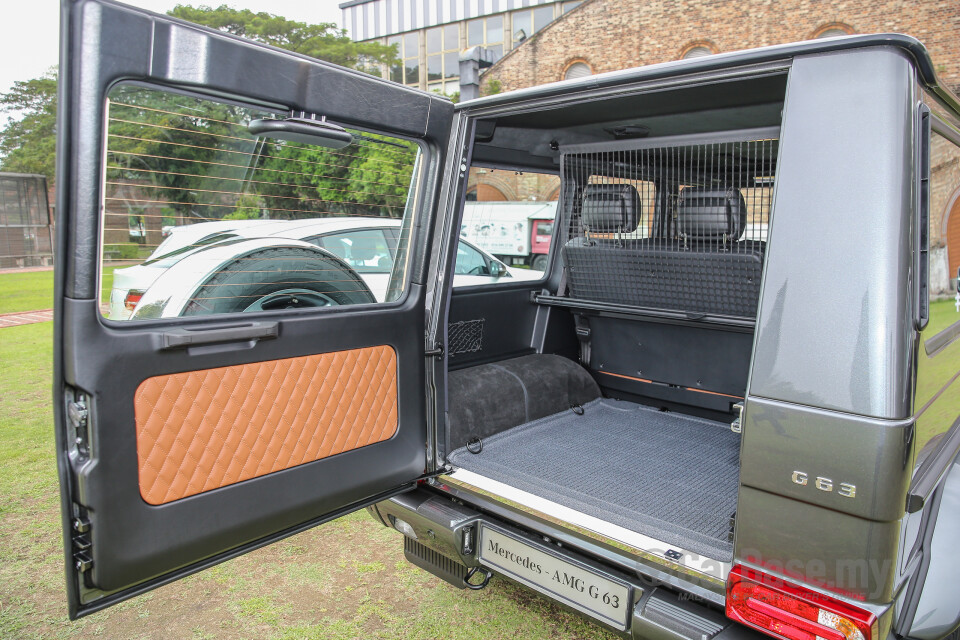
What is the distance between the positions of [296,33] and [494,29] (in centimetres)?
1057

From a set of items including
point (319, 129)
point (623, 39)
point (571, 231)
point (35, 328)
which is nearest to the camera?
point (319, 129)

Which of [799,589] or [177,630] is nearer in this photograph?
[799,589]

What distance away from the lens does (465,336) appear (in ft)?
11.8

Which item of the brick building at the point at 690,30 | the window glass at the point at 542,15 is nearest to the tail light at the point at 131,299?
the brick building at the point at 690,30

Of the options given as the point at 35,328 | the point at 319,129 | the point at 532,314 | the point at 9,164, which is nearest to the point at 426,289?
the point at 319,129

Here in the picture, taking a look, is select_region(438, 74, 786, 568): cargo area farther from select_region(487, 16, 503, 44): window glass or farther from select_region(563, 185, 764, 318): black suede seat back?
select_region(487, 16, 503, 44): window glass

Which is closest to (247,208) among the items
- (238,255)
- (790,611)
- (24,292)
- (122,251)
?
(238,255)

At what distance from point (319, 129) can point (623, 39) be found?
866 inches

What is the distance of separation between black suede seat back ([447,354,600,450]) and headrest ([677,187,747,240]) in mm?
1173

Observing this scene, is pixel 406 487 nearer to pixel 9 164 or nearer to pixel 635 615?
pixel 635 615

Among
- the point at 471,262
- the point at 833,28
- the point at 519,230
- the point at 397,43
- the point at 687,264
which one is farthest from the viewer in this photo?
the point at 397,43

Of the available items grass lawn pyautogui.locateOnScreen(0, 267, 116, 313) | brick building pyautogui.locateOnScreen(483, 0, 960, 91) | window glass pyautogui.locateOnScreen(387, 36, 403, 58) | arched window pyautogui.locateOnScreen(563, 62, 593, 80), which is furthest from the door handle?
window glass pyautogui.locateOnScreen(387, 36, 403, 58)

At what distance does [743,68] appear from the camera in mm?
1837
